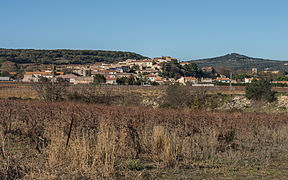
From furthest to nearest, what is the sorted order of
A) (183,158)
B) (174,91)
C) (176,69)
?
(176,69) → (174,91) → (183,158)

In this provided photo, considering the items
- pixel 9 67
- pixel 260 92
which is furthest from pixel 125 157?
pixel 9 67

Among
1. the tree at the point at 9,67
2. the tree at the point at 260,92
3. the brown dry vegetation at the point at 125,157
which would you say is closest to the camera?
the brown dry vegetation at the point at 125,157

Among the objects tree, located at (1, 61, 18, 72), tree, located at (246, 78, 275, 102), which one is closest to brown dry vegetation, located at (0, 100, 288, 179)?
tree, located at (246, 78, 275, 102)

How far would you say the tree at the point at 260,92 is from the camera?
48.8 meters

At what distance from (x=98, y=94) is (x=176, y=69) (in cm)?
10421

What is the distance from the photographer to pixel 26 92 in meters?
49.5

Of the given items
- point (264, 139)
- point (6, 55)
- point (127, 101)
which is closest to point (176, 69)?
point (6, 55)

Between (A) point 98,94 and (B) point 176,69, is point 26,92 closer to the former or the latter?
(A) point 98,94

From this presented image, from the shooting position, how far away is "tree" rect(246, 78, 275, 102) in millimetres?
48844

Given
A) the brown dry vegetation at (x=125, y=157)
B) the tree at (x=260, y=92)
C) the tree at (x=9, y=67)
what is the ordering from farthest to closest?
the tree at (x=9, y=67) < the tree at (x=260, y=92) < the brown dry vegetation at (x=125, y=157)

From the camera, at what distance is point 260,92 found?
4925cm

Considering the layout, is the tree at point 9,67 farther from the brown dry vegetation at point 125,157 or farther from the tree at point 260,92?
the brown dry vegetation at point 125,157

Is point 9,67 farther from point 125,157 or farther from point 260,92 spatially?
point 125,157

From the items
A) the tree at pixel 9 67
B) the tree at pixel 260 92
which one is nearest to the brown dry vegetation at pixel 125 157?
the tree at pixel 260 92
